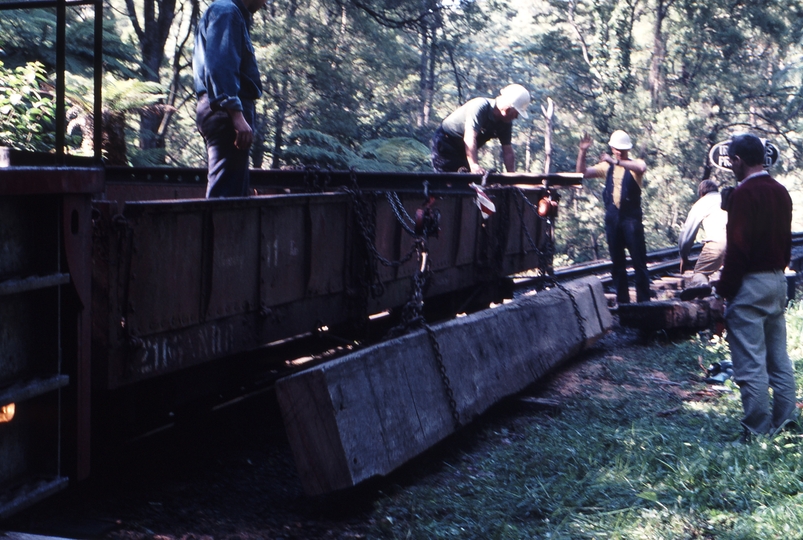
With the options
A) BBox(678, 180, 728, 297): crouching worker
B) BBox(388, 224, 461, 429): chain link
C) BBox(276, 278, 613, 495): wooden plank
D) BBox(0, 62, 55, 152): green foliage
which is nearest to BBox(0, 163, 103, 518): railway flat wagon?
BBox(276, 278, 613, 495): wooden plank

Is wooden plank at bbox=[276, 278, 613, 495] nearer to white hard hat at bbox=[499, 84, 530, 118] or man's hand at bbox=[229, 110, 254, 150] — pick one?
man's hand at bbox=[229, 110, 254, 150]

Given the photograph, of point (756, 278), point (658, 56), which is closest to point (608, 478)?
point (756, 278)

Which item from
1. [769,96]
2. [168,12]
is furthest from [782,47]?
[168,12]

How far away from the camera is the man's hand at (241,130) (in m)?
4.99

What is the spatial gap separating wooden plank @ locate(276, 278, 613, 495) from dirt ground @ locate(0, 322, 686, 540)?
0.77ft

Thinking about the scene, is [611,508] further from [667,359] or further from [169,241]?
[667,359]

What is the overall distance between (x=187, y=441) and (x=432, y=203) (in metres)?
2.55

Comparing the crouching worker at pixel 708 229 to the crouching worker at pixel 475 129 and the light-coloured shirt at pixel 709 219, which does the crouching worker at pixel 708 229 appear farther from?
the crouching worker at pixel 475 129

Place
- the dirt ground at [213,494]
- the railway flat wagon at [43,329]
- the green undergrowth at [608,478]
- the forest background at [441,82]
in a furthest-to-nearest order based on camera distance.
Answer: the forest background at [441,82] < the green undergrowth at [608,478] < the dirt ground at [213,494] < the railway flat wagon at [43,329]

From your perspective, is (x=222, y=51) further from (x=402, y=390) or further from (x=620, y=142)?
(x=620, y=142)

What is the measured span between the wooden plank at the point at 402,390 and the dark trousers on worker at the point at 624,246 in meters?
3.45

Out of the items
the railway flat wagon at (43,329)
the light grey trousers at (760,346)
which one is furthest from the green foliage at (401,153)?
the railway flat wagon at (43,329)

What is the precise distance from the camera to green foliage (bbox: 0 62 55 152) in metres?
8.61

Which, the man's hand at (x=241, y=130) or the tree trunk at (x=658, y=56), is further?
the tree trunk at (x=658, y=56)
